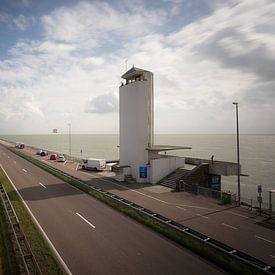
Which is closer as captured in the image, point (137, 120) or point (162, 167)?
point (162, 167)

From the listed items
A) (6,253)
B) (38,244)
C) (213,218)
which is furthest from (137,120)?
(6,253)

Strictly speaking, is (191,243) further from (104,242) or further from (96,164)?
(96,164)

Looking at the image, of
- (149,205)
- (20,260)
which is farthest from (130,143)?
(20,260)

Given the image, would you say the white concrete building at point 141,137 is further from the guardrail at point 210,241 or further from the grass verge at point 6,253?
the grass verge at point 6,253

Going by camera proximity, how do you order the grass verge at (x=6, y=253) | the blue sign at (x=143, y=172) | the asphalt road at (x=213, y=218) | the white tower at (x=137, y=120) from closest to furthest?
1. the grass verge at (x=6, y=253)
2. the asphalt road at (x=213, y=218)
3. the blue sign at (x=143, y=172)
4. the white tower at (x=137, y=120)

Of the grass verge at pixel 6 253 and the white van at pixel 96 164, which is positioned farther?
the white van at pixel 96 164

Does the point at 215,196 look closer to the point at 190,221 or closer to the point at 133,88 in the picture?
the point at 190,221

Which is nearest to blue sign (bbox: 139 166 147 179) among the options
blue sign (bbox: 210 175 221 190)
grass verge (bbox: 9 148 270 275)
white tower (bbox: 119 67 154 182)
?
white tower (bbox: 119 67 154 182)

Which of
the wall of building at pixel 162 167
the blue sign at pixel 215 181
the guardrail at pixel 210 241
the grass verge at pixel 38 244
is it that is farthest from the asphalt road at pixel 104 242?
the blue sign at pixel 215 181
